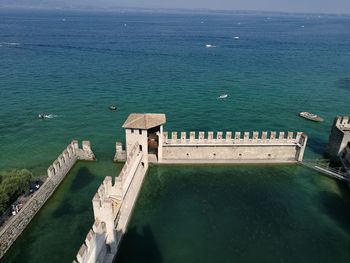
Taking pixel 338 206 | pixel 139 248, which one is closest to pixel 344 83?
pixel 338 206

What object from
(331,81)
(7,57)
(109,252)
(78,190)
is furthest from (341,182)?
(7,57)

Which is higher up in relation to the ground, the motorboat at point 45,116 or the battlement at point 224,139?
the battlement at point 224,139

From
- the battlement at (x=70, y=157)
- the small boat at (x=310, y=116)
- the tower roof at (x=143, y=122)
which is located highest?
the tower roof at (x=143, y=122)

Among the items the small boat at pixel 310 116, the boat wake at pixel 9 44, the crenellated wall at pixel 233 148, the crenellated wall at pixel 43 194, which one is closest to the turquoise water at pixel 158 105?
the crenellated wall at pixel 43 194

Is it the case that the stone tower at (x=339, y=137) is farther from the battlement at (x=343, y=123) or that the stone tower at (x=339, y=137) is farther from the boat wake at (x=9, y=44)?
the boat wake at (x=9, y=44)

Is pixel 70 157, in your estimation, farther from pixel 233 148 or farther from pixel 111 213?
pixel 233 148

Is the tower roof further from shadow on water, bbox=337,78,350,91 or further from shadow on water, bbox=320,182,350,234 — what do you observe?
shadow on water, bbox=337,78,350,91

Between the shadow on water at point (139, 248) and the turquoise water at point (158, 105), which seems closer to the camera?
the shadow on water at point (139, 248)
